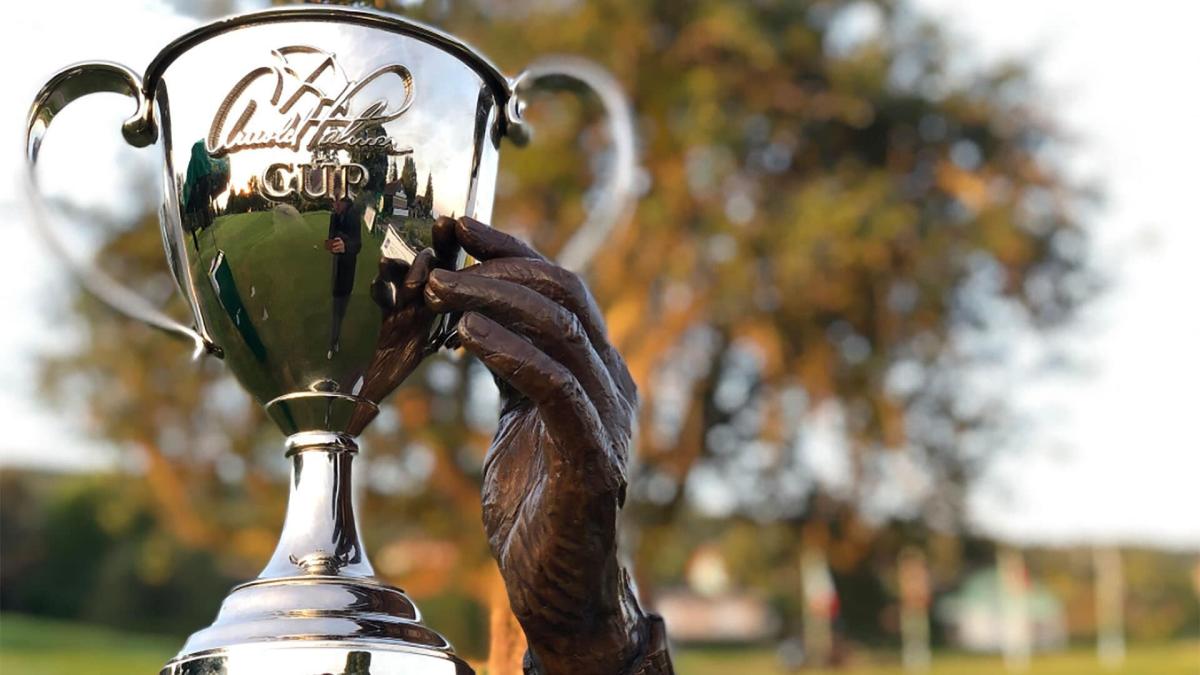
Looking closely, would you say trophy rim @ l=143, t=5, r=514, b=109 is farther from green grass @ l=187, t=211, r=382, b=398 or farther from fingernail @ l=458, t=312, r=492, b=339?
fingernail @ l=458, t=312, r=492, b=339

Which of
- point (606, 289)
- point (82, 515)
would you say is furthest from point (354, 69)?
point (82, 515)

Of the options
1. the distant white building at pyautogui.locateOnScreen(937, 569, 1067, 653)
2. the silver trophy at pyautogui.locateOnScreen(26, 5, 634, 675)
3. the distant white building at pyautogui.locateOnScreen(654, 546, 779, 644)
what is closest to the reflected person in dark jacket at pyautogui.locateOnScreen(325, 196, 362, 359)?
the silver trophy at pyautogui.locateOnScreen(26, 5, 634, 675)

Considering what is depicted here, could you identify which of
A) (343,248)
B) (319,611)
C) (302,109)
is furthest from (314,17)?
(319,611)

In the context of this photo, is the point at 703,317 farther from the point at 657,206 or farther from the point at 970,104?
the point at 970,104

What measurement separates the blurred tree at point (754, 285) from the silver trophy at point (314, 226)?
7.23m

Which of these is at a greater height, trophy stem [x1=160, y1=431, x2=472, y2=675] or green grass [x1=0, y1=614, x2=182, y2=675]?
green grass [x1=0, y1=614, x2=182, y2=675]

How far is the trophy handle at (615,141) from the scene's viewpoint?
115cm

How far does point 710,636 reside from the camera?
26.6 meters

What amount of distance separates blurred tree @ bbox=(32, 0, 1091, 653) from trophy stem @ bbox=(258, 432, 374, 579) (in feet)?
23.7

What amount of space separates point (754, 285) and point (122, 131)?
26.2ft

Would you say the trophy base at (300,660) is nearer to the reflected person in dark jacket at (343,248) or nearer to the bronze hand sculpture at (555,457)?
the bronze hand sculpture at (555,457)

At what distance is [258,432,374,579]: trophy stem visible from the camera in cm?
94

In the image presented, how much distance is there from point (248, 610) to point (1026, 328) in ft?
31.1

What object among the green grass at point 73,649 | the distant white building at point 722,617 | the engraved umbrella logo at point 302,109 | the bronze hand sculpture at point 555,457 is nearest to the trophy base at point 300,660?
the bronze hand sculpture at point 555,457
